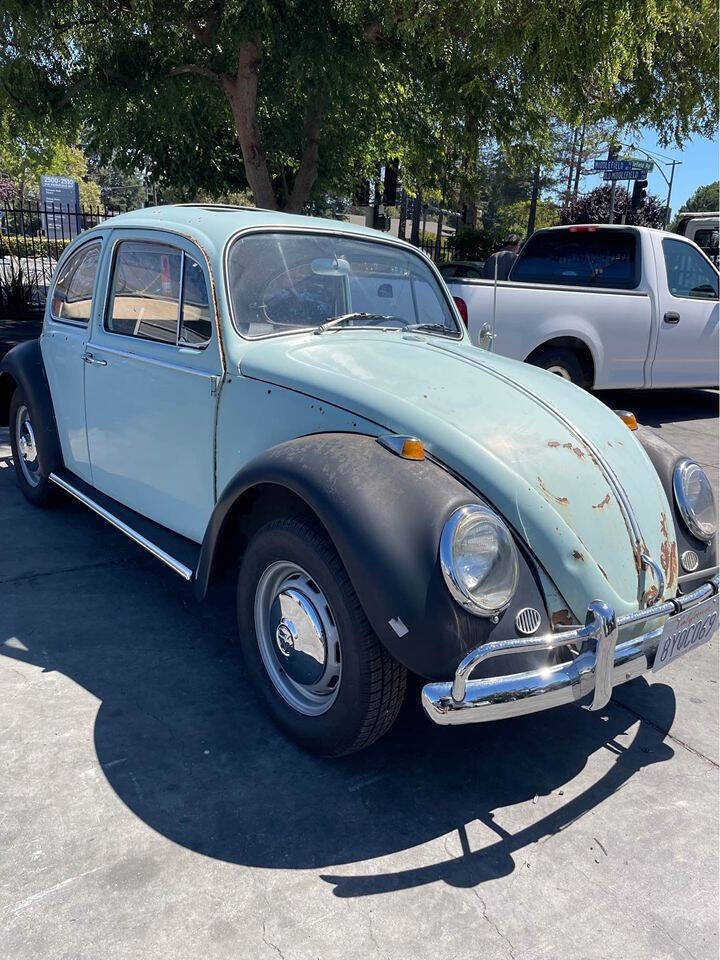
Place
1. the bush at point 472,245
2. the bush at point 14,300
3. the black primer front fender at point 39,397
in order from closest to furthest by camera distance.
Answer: the black primer front fender at point 39,397
the bush at point 14,300
the bush at point 472,245

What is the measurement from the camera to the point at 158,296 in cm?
366

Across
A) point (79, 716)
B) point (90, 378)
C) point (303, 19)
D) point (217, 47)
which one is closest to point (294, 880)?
point (79, 716)

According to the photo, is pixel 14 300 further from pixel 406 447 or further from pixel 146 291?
pixel 406 447

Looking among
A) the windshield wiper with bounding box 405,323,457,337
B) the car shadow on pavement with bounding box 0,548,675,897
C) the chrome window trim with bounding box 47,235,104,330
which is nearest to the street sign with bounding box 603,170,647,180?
the windshield wiper with bounding box 405,323,457,337

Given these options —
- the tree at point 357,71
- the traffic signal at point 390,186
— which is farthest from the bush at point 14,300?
the traffic signal at point 390,186

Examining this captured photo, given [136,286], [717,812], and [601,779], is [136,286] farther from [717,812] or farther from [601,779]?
[717,812]

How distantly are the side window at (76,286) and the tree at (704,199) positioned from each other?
105 m

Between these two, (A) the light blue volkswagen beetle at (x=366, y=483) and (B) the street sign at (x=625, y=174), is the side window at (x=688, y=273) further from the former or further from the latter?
(B) the street sign at (x=625, y=174)

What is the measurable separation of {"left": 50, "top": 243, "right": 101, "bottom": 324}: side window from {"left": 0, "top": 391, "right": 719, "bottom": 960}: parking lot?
6.06 feet

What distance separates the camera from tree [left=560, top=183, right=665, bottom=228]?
27.8 meters

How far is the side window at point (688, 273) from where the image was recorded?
8.21 meters

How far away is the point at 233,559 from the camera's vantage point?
3.20m

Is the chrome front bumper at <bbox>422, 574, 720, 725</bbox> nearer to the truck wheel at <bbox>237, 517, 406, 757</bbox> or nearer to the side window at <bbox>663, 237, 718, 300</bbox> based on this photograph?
the truck wheel at <bbox>237, 517, 406, 757</bbox>

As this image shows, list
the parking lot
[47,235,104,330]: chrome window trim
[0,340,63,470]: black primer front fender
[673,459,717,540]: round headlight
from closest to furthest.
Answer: the parking lot → [673,459,717,540]: round headlight → [47,235,104,330]: chrome window trim → [0,340,63,470]: black primer front fender
